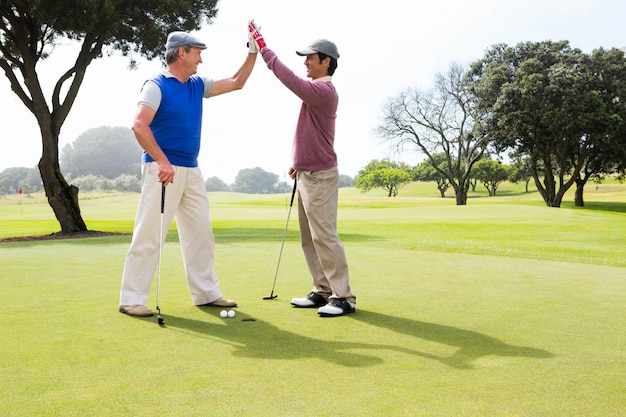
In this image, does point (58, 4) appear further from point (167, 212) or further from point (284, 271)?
point (167, 212)

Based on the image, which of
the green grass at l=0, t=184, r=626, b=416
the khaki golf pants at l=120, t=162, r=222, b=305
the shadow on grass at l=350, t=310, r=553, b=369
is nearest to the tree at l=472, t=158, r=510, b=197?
the green grass at l=0, t=184, r=626, b=416

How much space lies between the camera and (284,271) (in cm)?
827

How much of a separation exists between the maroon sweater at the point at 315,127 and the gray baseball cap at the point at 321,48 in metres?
0.23

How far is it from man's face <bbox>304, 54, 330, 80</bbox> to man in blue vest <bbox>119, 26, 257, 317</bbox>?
66cm

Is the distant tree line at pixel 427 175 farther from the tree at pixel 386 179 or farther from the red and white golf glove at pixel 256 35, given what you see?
the red and white golf glove at pixel 256 35

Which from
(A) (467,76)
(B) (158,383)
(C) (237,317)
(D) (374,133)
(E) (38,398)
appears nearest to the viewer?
(E) (38,398)

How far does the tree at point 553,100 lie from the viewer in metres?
43.5

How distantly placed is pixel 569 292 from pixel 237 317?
135 inches

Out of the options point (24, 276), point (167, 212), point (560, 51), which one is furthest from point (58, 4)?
point (560, 51)

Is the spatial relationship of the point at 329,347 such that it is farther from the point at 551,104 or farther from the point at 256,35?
the point at 551,104

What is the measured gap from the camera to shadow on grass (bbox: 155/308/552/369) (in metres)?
3.89

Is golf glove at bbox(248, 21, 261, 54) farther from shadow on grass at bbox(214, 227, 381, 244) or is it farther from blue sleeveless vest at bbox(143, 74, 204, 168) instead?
shadow on grass at bbox(214, 227, 381, 244)

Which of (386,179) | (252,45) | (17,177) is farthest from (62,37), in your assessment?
(17,177)

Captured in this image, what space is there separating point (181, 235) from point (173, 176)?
0.85 m
